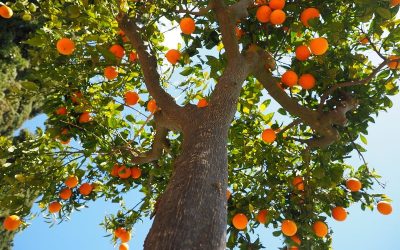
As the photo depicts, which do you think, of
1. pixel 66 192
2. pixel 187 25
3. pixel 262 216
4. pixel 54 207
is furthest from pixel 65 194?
pixel 187 25

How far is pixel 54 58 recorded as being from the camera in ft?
11.9

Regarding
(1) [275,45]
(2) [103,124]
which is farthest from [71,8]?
(1) [275,45]

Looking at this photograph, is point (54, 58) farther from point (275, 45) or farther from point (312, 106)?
point (312, 106)

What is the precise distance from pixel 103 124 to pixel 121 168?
525mm

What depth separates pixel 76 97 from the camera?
3.63 metres

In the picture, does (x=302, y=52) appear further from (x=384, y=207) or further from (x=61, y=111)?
(x=61, y=111)

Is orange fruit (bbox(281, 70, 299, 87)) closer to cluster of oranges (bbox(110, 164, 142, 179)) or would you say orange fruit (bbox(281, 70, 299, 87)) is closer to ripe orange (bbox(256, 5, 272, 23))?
ripe orange (bbox(256, 5, 272, 23))

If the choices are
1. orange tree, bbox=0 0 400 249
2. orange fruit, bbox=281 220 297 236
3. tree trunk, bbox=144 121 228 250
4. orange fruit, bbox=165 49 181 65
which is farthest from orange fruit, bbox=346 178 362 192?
orange fruit, bbox=165 49 181 65

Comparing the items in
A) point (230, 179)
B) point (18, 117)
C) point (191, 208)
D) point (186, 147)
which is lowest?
point (191, 208)

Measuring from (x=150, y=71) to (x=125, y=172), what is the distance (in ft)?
4.69

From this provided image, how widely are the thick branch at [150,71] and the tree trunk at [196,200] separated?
56 centimetres

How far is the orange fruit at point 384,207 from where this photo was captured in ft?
11.1

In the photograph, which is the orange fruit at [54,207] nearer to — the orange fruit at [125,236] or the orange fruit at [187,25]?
the orange fruit at [125,236]

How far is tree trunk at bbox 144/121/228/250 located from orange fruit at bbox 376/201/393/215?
2.15 meters
